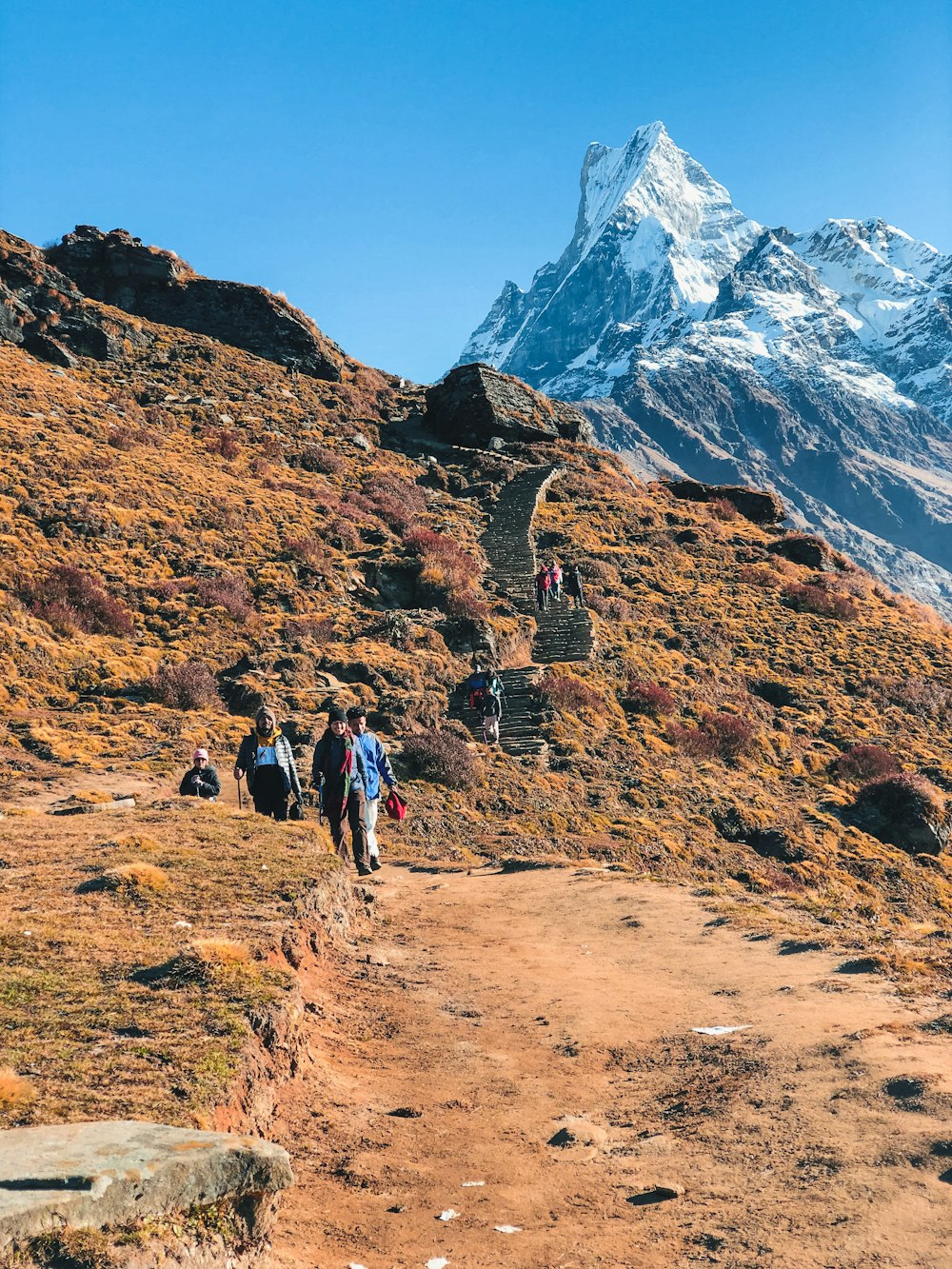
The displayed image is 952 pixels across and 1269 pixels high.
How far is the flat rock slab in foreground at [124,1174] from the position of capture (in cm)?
329

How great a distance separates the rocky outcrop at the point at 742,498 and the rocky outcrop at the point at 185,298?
20.2 meters

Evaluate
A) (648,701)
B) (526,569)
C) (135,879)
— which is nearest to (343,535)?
(526,569)

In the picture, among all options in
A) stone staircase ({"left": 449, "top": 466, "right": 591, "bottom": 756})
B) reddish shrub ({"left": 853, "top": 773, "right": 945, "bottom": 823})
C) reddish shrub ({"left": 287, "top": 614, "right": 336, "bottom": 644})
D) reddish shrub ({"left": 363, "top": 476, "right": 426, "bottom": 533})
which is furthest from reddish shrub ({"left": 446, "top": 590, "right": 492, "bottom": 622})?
reddish shrub ({"left": 853, "top": 773, "right": 945, "bottom": 823})

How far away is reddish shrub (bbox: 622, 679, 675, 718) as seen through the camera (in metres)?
24.4

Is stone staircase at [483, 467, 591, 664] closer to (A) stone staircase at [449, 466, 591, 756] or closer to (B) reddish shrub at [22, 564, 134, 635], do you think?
(A) stone staircase at [449, 466, 591, 756]

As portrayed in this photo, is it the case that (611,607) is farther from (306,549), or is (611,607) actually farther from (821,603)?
(306,549)

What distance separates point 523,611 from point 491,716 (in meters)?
9.44

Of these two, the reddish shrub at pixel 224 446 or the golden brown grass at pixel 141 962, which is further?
the reddish shrub at pixel 224 446

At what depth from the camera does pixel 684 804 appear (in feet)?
64.6

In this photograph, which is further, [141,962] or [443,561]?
[443,561]

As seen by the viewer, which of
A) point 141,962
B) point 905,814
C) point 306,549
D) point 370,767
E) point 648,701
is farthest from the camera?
point 306,549

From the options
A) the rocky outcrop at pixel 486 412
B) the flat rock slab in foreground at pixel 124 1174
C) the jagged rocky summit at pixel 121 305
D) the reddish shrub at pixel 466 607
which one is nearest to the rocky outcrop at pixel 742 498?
the rocky outcrop at pixel 486 412

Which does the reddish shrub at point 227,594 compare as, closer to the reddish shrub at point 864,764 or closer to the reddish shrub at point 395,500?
the reddish shrub at point 395,500

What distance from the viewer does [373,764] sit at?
11.5m
